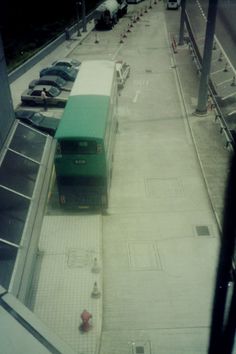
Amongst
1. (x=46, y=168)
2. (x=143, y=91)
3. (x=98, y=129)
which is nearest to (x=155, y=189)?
(x=98, y=129)

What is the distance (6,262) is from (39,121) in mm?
13592

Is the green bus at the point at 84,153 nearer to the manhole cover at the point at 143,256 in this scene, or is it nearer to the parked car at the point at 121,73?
the manhole cover at the point at 143,256

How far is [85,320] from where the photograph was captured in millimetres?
11688

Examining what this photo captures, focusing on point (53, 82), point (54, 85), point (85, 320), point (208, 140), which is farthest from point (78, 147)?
point (53, 82)

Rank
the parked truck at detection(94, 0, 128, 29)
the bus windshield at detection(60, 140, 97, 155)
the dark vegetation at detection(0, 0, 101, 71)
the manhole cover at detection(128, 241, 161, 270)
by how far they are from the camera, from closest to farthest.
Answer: the manhole cover at detection(128, 241, 161, 270), the bus windshield at detection(60, 140, 97, 155), the dark vegetation at detection(0, 0, 101, 71), the parked truck at detection(94, 0, 128, 29)

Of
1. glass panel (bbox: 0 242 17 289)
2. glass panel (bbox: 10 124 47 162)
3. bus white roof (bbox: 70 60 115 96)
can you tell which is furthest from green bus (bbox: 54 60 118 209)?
glass panel (bbox: 0 242 17 289)

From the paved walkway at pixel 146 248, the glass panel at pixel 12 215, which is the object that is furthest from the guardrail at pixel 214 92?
the glass panel at pixel 12 215

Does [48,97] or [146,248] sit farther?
[48,97]

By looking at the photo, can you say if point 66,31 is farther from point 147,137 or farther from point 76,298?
point 76,298

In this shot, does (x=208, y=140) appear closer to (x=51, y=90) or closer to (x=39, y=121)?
(x=39, y=121)

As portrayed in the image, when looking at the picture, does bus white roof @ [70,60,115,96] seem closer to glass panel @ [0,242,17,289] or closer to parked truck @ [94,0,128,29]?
glass panel @ [0,242,17,289]

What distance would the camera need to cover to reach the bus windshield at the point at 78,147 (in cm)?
1522

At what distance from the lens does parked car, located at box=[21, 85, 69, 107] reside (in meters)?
26.3

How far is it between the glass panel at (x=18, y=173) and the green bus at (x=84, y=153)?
5.83ft
